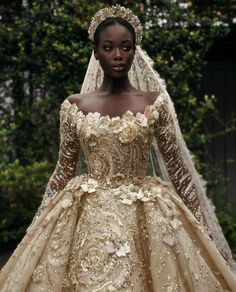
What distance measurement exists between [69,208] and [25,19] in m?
6.12

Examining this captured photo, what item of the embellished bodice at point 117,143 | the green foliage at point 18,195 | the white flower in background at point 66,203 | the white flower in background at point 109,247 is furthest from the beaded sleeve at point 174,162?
the green foliage at point 18,195

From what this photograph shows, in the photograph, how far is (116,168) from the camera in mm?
4645

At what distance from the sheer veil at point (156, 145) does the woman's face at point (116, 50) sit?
0.34m

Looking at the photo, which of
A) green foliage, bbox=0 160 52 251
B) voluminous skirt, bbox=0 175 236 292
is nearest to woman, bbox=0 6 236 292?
voluminous skirt, bbox=0 175 236 292

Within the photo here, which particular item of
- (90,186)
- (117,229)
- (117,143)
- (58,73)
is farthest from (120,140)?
(58,73)

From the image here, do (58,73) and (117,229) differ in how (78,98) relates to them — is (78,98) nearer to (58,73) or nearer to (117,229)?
(117,229)

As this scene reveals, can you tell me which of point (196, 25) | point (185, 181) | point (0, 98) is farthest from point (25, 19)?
point (185, 181)

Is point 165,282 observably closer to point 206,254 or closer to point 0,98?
point 206,254

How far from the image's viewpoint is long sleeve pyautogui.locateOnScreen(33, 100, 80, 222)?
480 cm

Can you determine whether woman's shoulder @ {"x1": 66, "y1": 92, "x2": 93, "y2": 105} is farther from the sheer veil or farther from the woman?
the sheer veil

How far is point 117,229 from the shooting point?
4.39 metres

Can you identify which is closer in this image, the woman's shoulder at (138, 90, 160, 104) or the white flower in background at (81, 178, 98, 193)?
the white flower in background at (81, 178, 98, 193)

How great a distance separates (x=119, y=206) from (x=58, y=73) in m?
5.21

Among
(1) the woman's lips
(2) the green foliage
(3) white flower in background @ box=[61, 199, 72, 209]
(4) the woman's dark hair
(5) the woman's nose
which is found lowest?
(2) the green foliage
